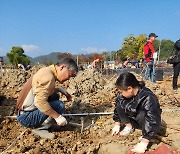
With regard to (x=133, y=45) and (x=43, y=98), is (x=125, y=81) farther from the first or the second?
(x=133, y=45)

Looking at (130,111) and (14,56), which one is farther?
(14,56)

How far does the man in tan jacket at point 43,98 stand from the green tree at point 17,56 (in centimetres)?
4178

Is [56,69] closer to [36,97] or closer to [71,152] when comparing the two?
[36,97]

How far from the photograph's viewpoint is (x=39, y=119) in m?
3.26

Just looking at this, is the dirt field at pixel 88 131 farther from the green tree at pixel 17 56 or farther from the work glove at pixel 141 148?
the green tree at pixel 17 56

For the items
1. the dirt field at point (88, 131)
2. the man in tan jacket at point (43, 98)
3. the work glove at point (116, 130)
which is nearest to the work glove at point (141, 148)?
the dirt field at point (88, 131)

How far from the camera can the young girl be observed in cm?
270

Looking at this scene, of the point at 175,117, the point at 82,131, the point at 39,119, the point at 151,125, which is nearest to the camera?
the point at 151,125

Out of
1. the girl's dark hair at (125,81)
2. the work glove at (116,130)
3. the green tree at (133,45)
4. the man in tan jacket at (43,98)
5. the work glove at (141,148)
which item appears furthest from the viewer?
the green tree at (133,45)

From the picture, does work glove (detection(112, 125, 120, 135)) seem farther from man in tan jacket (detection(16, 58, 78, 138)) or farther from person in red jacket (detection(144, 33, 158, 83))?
person in red jacket (detection(144, 33, 158, 83))

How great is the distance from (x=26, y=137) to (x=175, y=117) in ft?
6.98

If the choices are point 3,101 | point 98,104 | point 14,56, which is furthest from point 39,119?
point 14,56

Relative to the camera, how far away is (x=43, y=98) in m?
2.95

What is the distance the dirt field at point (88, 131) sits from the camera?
9.49 feet
